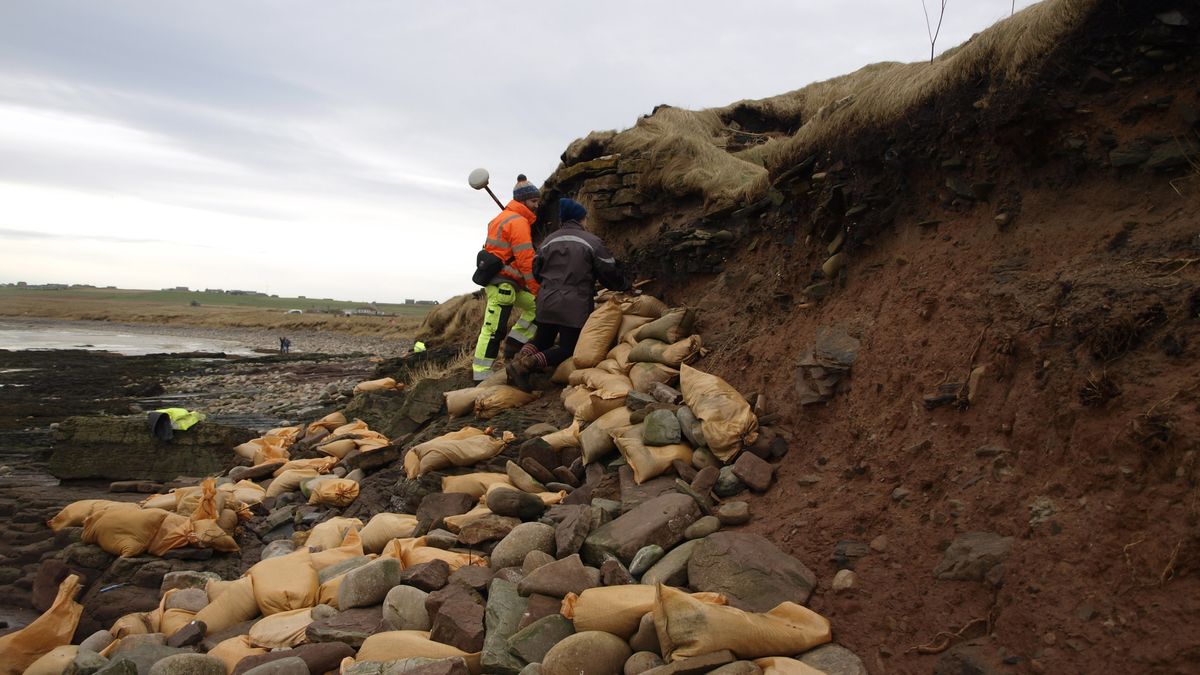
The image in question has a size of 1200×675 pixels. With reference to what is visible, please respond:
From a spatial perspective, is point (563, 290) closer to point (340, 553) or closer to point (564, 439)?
point (564, 439)

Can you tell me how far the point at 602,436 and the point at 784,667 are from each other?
8.05 feet

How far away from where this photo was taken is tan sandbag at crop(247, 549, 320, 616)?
4.26m

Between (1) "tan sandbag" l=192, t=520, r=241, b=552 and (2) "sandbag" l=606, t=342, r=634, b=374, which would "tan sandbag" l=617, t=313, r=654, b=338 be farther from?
(1) "tan sandbag" l=192, t=520, r=241, b=552

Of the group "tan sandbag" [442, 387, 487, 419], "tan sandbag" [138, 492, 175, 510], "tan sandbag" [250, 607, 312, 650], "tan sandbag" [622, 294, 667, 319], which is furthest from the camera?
"tan sandbag" [442, 387, 487, 419]

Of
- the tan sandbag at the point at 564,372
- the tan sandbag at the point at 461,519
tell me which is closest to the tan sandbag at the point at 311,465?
the tan sandbag at the point at 564,372

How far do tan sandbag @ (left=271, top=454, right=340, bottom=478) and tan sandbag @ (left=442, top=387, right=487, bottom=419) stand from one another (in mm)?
1201

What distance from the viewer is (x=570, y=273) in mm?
6531

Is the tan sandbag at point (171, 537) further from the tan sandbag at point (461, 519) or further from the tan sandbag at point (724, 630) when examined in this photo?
the tan sandbag at point (724, 630)

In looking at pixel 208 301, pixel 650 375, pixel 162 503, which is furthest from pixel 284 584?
pixel 208 301

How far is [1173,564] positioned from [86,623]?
17.7 ft

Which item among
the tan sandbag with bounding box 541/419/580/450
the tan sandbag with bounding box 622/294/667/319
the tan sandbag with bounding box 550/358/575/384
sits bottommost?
the tan sandbag with bounding box 541/419/580/450

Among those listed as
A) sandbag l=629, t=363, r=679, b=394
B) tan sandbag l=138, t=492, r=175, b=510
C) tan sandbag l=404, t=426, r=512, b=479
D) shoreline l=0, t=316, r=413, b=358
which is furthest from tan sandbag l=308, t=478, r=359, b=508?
shoreline l=0, t=316, r=413, b=358

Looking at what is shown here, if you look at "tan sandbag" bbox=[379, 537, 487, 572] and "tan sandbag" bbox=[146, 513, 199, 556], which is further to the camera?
"tan sandbag" bbox=[146, 513, 199, 556]

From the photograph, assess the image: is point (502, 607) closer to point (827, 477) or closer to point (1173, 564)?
point (827, 477)
